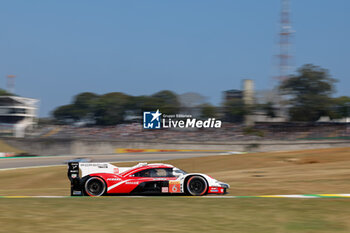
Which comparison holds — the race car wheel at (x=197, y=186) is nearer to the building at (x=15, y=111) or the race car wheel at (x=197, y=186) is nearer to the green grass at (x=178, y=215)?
the green grass at (x=178, y=215)

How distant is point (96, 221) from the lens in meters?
7.33

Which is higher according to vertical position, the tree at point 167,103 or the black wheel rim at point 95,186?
the tree at point 167,103

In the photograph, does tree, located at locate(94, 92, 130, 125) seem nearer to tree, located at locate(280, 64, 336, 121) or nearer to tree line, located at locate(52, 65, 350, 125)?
tree line, located at locate(52, 65, 350, 125)

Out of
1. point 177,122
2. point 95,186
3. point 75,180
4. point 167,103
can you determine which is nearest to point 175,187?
point 95,186

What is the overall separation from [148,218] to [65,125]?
1965 inches

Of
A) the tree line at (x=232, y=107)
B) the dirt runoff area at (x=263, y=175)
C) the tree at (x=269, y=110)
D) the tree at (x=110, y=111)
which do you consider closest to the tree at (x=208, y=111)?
the tree line at (x=232, y=107)

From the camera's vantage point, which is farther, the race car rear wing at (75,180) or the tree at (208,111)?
the tree at (208,111)

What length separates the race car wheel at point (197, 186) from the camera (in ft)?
37.2

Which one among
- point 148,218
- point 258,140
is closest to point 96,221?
point 148,218

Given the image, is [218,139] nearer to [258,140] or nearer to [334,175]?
[258,140]

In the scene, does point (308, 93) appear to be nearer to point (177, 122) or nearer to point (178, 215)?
point (177, 122)

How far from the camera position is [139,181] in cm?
1152

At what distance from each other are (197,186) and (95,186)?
9.17ft

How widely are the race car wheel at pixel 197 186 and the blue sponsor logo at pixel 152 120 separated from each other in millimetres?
41179
